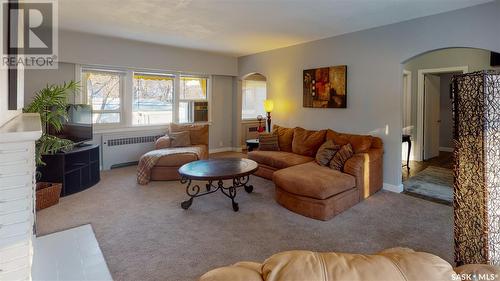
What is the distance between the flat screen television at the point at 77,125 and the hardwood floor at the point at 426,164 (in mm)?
5636

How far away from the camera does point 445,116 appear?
24.0 ft

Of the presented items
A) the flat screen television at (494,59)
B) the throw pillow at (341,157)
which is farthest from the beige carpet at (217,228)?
the flat screen television at (494,59)

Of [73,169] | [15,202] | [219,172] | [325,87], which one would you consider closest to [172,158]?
[73,169]

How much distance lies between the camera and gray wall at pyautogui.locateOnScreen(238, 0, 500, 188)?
3.38 metres

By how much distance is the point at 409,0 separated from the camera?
3.18m

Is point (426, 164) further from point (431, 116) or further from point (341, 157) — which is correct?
point (341, 157)

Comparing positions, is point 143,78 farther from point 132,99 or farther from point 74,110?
point 74,110

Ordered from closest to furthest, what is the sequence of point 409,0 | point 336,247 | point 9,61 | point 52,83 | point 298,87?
1. point 9,61
2. point 336,247
3. point 409,0
4. point 52,83
5. point 298,87

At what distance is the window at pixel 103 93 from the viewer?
5.39 metres

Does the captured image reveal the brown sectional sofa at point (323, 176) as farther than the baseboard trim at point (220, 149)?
No

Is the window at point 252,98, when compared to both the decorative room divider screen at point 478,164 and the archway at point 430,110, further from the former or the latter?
the decorative room divider screen at point 478,164

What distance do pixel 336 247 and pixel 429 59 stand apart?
212 inches

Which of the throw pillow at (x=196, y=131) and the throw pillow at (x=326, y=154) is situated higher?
the throw pillow at (x=196, y=131)

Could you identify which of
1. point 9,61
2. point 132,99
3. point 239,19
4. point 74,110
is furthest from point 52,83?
point 9,61
